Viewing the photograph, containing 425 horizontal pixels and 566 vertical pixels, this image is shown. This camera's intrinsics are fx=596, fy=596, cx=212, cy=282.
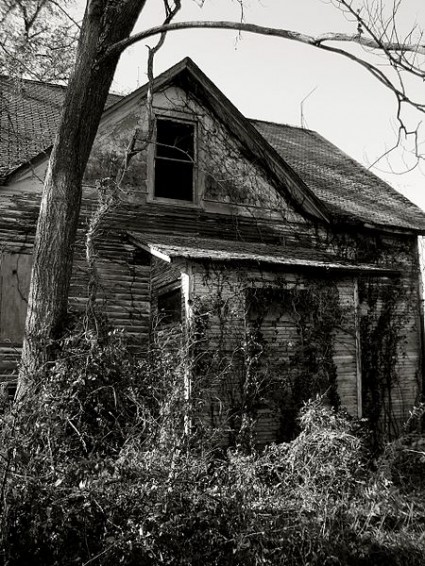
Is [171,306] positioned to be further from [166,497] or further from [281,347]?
[166,497]

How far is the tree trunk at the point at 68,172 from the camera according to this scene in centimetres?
775

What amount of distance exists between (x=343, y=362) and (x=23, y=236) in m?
6.49

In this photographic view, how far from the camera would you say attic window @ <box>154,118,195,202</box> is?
42.1 ft

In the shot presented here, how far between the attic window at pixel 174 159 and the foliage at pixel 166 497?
6.75m

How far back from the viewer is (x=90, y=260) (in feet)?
31.5

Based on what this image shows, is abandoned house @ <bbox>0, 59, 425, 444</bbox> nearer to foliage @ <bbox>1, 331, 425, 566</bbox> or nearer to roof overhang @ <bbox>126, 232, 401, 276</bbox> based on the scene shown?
roof overhang @ <bbox>126, 232, 401, 276</bbox>

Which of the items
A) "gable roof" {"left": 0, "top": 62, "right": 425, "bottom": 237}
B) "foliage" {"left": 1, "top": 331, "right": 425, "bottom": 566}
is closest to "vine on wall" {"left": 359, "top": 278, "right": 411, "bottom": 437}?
"gable roof" {"left": 0, "top": 62, "right": 425, "bottom": 237}

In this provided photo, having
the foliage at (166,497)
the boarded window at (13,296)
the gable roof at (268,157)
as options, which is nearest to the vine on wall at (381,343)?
the gable roof at (268,157)

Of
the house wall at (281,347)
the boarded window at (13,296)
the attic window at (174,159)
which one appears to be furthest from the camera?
the attic window at (174,159)

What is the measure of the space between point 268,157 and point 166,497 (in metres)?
9.20

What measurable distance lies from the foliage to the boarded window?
13.2 ft

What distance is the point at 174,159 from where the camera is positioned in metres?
12.2

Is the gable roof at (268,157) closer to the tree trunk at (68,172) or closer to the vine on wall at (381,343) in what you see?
the vine on wall at (381,343)

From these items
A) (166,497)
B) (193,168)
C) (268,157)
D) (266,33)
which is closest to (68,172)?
(266,33)
